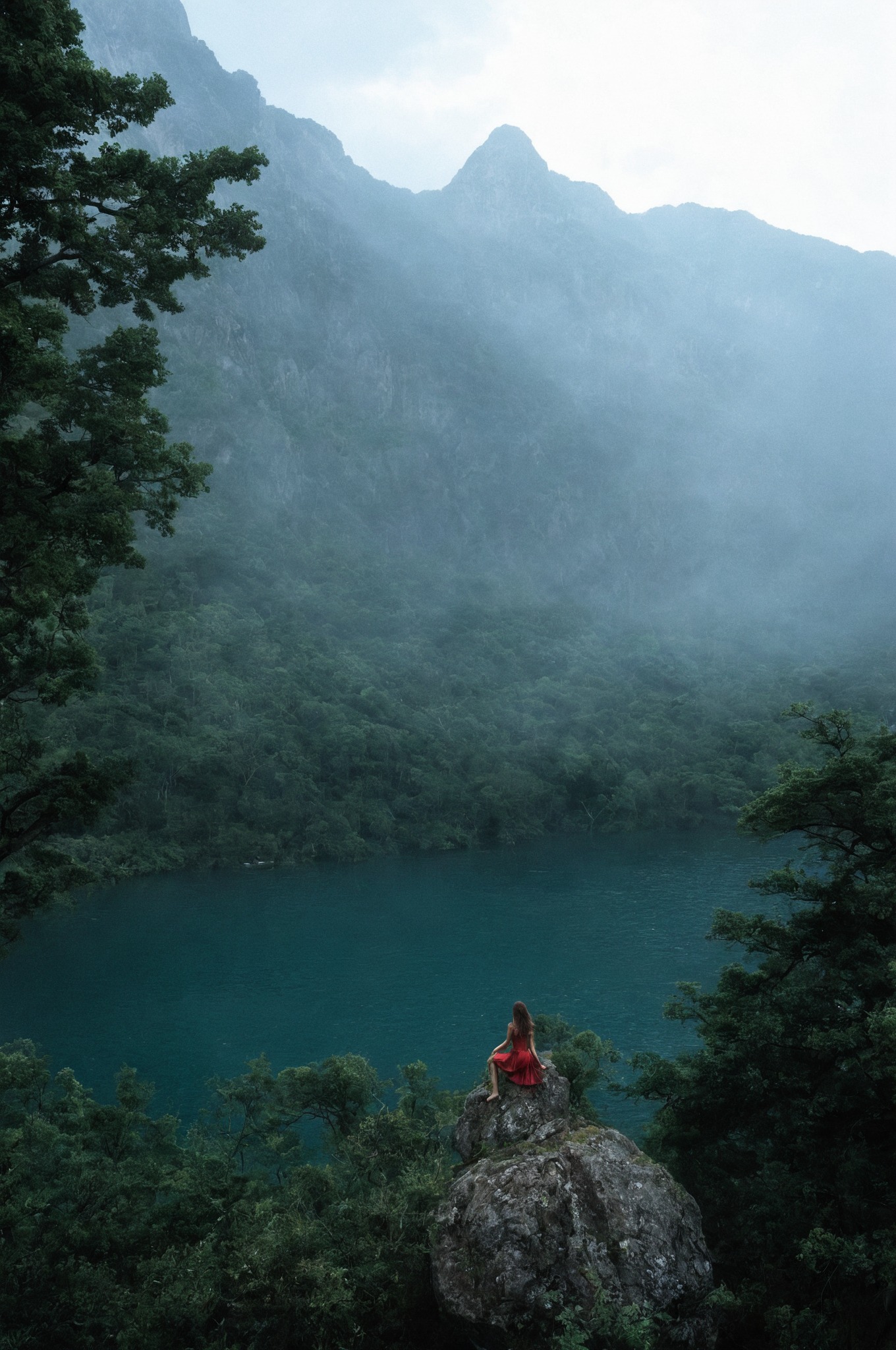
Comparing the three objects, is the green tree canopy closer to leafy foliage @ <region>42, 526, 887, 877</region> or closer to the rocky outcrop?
the rocky outcrop

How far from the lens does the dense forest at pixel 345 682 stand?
26.5 feet

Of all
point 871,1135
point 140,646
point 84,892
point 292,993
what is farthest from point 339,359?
point 871,1135

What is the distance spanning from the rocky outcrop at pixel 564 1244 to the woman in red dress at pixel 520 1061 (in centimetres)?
73

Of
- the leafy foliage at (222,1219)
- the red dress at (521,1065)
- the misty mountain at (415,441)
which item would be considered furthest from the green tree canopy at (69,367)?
the misty mountain at (415,441)

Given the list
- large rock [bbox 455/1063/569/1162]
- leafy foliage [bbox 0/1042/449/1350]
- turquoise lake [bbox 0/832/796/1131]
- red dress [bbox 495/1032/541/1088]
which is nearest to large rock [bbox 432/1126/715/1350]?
large rock [bbox 455/1063/569/1162]

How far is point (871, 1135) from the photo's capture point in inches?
361

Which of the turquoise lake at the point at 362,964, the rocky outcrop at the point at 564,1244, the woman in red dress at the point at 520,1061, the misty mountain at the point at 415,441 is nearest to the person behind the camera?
the rocky outcrop at the point at 564,1244

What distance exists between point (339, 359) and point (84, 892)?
446 feet

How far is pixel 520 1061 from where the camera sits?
8367 mm

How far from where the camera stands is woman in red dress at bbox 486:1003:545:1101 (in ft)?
27.3

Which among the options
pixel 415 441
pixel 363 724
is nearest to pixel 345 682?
pixel 363 724

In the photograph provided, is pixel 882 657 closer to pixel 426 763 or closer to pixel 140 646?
pixel 426 763

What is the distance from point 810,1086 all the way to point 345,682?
8066cm

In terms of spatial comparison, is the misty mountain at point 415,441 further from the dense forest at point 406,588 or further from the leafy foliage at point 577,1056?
the leafy foliage at point 577,1056
